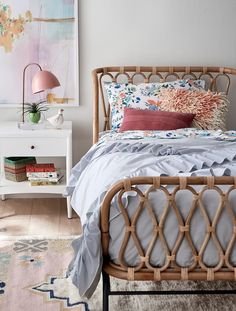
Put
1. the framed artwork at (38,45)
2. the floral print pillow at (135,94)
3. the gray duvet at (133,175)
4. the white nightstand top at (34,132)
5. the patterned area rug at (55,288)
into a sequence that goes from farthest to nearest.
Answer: the framed artwork at (38,45), the floral print pillow at (135,94), the white nightstand top at (34,132), the patterned area rug at (55,288), the gray duvet at (133,175)

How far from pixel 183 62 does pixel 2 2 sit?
1.26 m

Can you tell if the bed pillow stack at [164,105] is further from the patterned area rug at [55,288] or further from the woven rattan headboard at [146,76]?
the patterned area rug at [55,288]

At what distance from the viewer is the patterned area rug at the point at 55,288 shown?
2746mm

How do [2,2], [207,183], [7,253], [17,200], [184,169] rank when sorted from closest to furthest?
[207,183] → [184,169] → [7,253] → [2,2] → [17,200]

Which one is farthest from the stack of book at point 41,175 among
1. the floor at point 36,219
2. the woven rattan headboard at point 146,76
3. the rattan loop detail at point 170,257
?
the rattan loop detail at point 170,257

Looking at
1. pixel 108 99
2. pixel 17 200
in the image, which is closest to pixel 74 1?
pixel 108 99

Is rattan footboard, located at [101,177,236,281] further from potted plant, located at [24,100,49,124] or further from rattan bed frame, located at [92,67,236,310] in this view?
potted plant, located at [24,100,49,124]

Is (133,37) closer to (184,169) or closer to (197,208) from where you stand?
(184,169)

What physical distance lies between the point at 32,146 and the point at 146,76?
0.94 metres

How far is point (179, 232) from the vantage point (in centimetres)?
237

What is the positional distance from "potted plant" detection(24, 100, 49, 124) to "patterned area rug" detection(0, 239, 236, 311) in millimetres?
910

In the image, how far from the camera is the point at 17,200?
4242mm

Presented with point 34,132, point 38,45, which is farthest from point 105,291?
point 38,45

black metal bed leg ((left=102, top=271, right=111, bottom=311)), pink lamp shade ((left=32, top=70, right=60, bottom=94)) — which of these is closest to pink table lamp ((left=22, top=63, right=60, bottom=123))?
pink lamp shade ((left=32, top=70, right=60, bottom=94))
